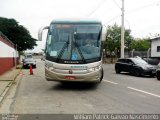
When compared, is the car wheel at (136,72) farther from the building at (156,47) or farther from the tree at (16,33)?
the tree at (16,33)

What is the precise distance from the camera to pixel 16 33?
72312 millimetres

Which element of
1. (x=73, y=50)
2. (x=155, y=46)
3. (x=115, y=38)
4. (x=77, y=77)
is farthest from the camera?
(x=115, y=38)

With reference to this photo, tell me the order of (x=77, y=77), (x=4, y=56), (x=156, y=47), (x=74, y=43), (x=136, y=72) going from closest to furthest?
(x=77, y=77) → (x=74, y=43) → (x=136, y=72) → (x=4, y=56) → (x=156, y=47)

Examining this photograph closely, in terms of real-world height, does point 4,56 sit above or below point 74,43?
below

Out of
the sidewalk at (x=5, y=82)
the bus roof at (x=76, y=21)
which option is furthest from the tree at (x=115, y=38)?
the bus roof at (x=76, y=21)

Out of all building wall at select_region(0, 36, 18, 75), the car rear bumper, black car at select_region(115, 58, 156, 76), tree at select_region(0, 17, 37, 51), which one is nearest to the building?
black car at select_region(115, 58, 156, 76)

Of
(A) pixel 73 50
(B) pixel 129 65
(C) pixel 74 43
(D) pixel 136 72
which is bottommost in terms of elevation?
(D) pixel 136 72

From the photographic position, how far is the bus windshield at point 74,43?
13273mm

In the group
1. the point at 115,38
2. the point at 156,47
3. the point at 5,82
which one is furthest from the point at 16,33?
the point at 5,82

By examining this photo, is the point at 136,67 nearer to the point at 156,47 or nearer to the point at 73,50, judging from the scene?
the point at 73,50

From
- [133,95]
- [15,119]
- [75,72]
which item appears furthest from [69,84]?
[15,119]

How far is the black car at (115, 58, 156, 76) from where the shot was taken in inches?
880

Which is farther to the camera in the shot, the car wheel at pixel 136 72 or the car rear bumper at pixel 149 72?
the car wheel at pixel 136 72

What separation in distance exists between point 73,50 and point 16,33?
2406 inches
